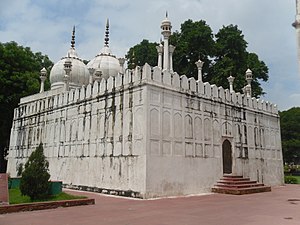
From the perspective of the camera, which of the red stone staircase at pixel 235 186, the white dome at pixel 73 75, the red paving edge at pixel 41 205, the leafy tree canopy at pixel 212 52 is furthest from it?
the leafy tree canopy at pixel 212 52

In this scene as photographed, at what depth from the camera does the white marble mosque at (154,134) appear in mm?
13836

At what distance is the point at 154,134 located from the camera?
541 inches

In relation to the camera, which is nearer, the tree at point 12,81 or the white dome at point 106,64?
the tree at point 12,81

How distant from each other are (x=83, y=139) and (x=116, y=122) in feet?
9.61

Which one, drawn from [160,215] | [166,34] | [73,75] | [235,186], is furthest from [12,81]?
[160,215]

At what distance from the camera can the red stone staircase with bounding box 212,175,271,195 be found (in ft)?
49.9

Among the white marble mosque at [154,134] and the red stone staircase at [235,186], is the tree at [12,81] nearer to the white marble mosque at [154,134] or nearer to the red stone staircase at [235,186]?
the white marble mosque at [154,134]

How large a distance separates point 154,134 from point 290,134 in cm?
3860

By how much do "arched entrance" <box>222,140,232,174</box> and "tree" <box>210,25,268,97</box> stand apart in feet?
44.0

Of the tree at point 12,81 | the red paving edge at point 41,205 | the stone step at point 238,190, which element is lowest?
the red paving edge at point 41,205

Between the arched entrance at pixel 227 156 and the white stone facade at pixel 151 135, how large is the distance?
272 millimetres

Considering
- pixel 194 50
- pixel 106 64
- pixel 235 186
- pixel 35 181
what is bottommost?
pixel 235 186

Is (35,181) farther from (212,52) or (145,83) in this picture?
(212,52)

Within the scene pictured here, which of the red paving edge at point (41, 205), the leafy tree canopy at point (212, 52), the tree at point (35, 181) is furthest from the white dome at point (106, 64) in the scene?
the red paving edge at point (41, 205)
